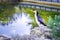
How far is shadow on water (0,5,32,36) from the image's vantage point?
1374 mm

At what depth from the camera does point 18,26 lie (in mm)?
1392

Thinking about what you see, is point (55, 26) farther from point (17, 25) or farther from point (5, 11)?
point (5, 11)

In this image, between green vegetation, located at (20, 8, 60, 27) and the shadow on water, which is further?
the shadow on water

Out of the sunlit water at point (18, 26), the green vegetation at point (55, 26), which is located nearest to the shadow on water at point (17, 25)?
the sunlit water at point (18, 26)

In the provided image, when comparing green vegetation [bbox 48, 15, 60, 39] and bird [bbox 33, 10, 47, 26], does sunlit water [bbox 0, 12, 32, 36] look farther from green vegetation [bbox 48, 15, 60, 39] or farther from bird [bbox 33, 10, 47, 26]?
green vegetation [bbox 48, 15, 60, 39]

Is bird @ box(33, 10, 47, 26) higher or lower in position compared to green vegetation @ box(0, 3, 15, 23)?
lower

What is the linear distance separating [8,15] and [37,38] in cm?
39

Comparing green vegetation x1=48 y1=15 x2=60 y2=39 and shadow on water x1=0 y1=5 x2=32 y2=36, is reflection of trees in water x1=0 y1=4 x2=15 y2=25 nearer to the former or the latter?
shadow on water x1=0 y1=5 x2=32 y2=36

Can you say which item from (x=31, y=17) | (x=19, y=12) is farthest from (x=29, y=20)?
(x=19, y=12)

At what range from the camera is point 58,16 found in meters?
1.25

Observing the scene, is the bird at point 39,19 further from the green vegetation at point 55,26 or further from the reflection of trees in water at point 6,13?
the reflection of trees in water at point 6,13

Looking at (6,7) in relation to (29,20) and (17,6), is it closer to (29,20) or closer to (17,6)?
(17,6)

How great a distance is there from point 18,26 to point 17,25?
15mm

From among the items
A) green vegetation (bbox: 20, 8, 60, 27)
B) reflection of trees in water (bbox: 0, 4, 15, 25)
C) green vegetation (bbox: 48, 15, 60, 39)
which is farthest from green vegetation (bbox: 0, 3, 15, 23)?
green vegetation (bbox: 48, 15, 60, 39)
